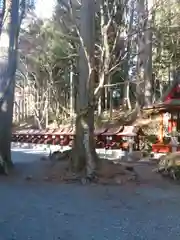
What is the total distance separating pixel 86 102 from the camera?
1247 centimetres

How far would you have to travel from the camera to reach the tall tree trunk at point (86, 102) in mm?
12336

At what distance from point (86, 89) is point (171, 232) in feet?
24.3

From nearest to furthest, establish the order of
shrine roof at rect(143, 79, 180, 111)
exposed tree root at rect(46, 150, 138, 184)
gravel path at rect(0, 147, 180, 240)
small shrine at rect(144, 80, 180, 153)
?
gravel path at rect(0, 147, 180, 240)
exposed tree root at rect(46, 150, 138, 184)
small shrine at rect(144, 80, 180, 153)
shrine roof at rect(143, 79, 180, 111)

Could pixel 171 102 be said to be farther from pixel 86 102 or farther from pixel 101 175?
pixel 101 175

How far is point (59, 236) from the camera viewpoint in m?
5.29

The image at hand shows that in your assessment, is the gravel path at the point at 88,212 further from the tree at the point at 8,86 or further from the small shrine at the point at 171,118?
the small shrine at the point at 171,118

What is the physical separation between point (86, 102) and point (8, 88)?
326 cm

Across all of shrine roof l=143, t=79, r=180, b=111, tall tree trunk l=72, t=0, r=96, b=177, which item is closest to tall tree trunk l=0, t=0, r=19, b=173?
tall tree trunk l=72, t=0, r=96, b=177

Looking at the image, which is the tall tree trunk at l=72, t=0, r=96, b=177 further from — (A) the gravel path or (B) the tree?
(B) the tree

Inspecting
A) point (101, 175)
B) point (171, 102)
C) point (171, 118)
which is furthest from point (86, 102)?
point (171, 118)

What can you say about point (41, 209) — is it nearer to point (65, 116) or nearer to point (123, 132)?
point (123, 132)

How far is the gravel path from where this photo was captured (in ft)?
18.0

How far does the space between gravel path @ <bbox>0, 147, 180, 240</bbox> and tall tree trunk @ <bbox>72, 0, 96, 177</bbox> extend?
164cm

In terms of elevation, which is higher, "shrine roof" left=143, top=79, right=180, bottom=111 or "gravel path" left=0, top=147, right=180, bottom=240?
"shrine roof" left=143, top=79, right=180, bottom=111
